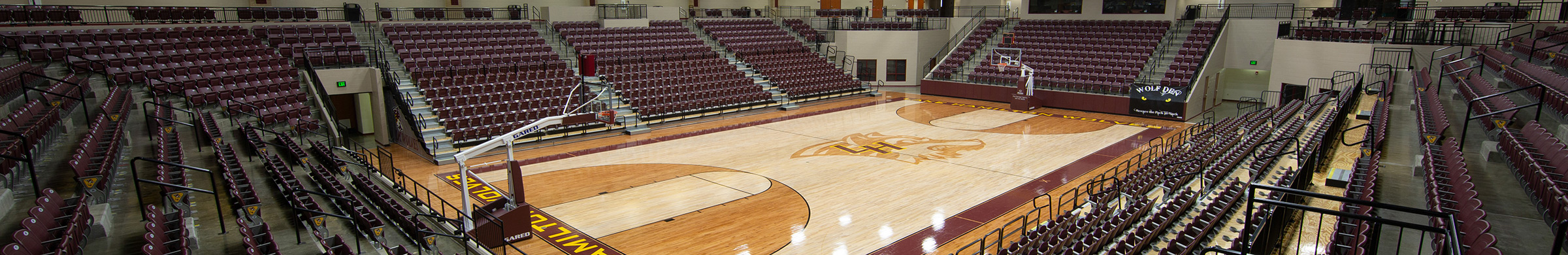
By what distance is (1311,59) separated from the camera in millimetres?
22234

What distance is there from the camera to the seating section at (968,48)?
92.7 feet

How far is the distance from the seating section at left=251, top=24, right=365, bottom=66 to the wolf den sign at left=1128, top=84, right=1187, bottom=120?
2061 cm

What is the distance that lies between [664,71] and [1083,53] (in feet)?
45.3

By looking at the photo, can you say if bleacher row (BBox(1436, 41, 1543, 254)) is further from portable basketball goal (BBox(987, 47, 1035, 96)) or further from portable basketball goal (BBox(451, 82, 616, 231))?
portable basketball goal (BBox(987, 47, 1035, 96))

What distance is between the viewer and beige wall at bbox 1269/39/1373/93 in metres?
21.0

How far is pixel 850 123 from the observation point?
21234 mm

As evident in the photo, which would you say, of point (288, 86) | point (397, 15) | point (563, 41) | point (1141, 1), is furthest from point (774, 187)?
point (1141, 1)

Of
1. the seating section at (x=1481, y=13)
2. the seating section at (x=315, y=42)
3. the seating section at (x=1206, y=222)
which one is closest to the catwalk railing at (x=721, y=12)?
the seating section at (x=315, y=42)

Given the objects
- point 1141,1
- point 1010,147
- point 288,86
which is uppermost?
point 1141,1

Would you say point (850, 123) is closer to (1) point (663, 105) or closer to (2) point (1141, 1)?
(1) point (663, 105)

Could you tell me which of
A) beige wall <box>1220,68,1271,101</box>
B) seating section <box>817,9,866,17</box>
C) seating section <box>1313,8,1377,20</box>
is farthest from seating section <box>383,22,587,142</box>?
seating section <box>1313,8,1377,20</box>

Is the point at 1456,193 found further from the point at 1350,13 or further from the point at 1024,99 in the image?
the point at 1350,13

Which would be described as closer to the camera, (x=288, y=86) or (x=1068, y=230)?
(x=1068, y=230)

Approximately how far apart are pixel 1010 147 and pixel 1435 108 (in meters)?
7.29
